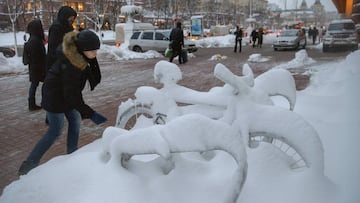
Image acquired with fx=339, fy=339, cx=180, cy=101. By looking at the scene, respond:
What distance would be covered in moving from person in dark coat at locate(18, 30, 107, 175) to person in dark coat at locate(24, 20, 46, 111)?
3.81m

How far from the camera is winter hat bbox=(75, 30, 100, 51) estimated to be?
3191mm

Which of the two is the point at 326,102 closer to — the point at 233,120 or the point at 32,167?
the point at 233,120

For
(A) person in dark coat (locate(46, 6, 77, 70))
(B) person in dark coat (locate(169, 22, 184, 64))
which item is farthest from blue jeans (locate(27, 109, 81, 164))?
(B) person in dark coat (locate(169, 22, 184, 64))

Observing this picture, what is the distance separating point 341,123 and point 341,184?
205cm

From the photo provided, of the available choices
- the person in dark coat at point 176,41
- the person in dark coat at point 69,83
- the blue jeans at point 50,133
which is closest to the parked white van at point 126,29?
the person in dark coat at point 176,41

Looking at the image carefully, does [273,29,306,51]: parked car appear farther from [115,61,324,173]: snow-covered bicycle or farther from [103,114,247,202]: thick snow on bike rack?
[103,114,247,202]: thick snow on bike rack

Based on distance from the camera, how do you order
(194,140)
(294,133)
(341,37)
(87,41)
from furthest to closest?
(341,37) < (87,41) < (294,133) < (194,140)

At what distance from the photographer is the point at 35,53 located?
277 inches

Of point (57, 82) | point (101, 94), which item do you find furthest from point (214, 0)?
point (57, 82)

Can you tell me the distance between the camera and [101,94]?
8.74 m

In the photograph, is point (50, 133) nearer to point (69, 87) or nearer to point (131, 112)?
point (69, 87)

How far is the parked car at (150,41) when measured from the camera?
808 inches

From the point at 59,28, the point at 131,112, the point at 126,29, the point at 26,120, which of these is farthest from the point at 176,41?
the point at 131,112

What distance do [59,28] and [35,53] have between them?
239cm
